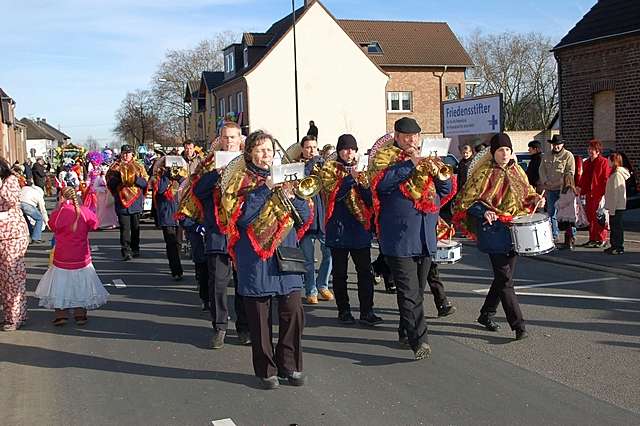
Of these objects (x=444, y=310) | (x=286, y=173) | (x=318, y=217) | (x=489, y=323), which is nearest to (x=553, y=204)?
(x=444, y=310)

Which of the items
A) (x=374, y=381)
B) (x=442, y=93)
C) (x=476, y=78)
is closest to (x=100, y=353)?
(x=374, y=381)

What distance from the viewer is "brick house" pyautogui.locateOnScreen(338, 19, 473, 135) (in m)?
49.3

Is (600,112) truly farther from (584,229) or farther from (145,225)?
(145,225)

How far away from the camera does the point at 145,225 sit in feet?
69.1

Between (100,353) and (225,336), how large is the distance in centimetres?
121

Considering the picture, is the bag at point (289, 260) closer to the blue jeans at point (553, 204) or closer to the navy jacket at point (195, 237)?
the navy jacket at point (195, 237)

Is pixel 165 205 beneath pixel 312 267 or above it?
above

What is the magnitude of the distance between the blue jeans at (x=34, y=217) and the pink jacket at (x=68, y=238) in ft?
21.9

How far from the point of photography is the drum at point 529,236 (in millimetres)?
6898

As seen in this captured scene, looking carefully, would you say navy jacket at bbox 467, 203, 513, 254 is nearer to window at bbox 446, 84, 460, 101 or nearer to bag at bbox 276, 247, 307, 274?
bag at bbox 276, 247, 307, 274

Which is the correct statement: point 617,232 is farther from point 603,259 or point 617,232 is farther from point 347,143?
point 347,143

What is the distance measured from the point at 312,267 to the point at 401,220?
2717 millimetres

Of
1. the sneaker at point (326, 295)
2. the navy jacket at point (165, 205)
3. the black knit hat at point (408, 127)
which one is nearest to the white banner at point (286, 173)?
the black knit hat at point (408, 127)

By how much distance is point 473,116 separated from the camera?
66.8 ft
